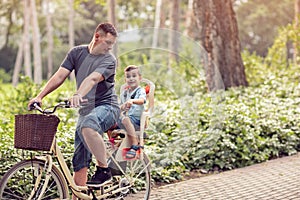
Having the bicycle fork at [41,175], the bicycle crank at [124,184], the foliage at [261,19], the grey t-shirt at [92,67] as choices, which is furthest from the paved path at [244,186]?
the foliage at [261,19]

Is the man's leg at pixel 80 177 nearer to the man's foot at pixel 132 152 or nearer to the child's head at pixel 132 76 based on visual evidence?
the man's foot at pixel 132 152

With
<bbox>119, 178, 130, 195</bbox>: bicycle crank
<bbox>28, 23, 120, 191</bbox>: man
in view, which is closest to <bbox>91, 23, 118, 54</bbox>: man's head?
<bbox>28, 23, 120, 191</bbox>: man

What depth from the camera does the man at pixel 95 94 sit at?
209 inches

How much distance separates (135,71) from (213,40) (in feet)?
25.5

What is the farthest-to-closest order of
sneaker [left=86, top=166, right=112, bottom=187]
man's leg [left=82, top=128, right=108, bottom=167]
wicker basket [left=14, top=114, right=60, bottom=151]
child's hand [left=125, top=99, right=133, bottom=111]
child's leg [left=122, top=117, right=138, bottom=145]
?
child's leg [left=122, top=117, right=138, bottom=145] → child's hand [left=125, top=99, right=133, bottom=111] → sneaker [left=86, top=166, right=112, bottom=187] → man's leg [left=82, top=128, right=108, bottom=167] → wicker basket [left=14, top=114, right=60, bottom=151]

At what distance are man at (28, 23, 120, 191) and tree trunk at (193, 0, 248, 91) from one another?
7.93 metres

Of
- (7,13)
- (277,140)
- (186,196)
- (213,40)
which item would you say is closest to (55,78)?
(186,196)

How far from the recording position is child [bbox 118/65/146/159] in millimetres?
5777

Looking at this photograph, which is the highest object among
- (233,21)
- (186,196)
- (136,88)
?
(233,21)

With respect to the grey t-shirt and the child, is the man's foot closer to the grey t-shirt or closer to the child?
the child

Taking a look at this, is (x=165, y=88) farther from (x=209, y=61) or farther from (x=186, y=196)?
(x=186, y=196)

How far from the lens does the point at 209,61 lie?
13.7 metres

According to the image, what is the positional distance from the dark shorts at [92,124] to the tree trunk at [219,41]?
790 cm

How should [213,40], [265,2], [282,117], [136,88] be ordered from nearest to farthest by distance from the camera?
1. [136,88]
2. [282,117]
3. [213,40]
4. [265,2]
